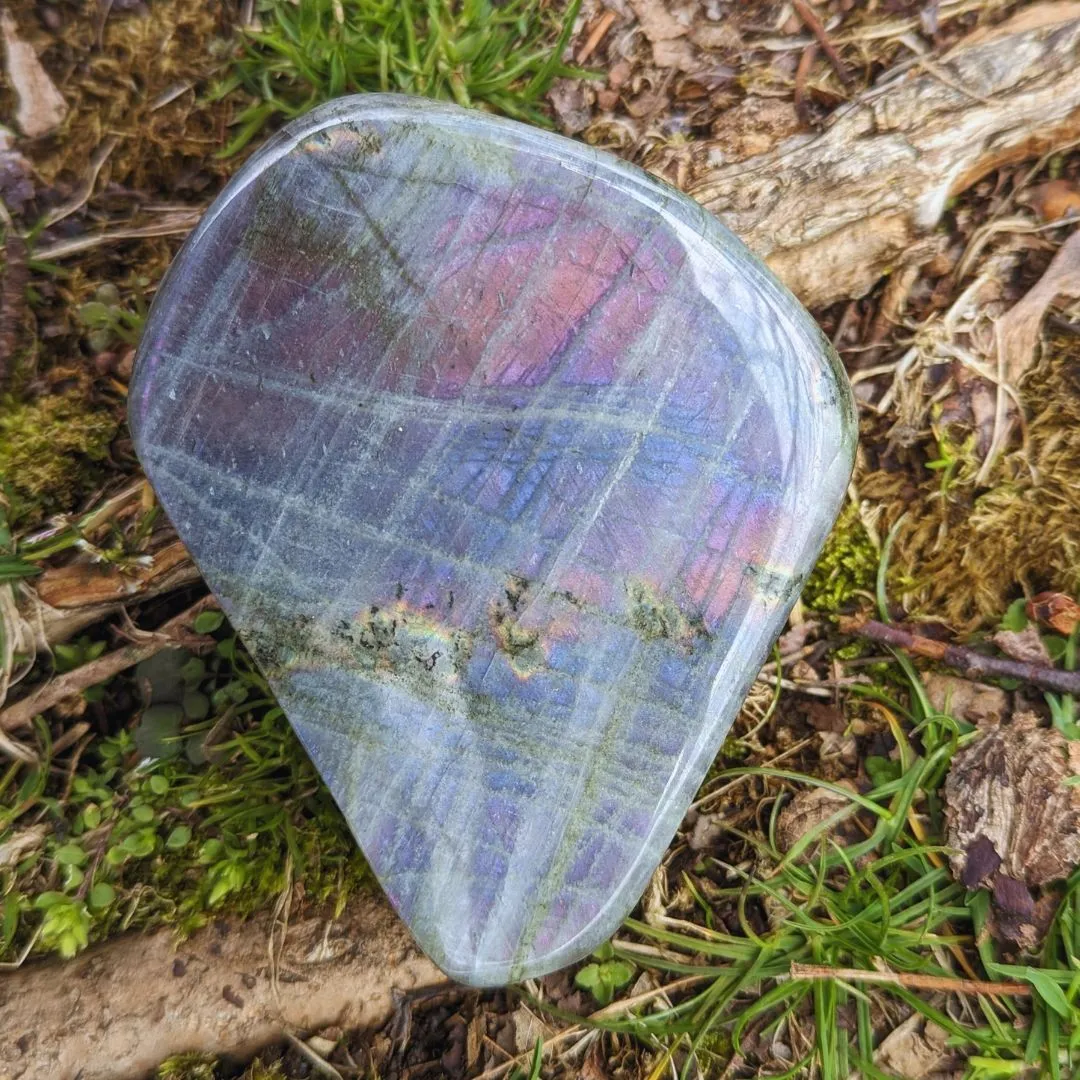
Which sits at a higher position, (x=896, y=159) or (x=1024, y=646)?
(x=896, y=159)

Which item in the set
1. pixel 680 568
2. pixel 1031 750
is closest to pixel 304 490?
pixel 680 568

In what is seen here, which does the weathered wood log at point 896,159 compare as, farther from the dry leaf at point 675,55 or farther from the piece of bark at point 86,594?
the dry leaf at point 675,55

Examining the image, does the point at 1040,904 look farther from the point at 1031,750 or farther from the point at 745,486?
the point at 745,486

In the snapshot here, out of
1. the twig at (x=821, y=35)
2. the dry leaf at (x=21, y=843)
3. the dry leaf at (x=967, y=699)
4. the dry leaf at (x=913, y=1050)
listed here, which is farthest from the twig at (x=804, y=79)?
the dry leaf at (x=21, y=843)

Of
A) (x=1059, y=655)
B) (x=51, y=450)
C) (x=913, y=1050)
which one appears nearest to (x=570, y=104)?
(x=51, y=450)

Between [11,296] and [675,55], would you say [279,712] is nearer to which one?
[11,296]

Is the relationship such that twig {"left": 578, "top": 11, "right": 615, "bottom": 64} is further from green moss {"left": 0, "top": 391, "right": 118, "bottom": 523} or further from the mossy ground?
green moss {"left": 0, "top": 391, "right": 118, "bottom": 523}

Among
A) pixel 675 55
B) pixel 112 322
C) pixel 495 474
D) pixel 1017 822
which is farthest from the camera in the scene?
pixel 675 55
